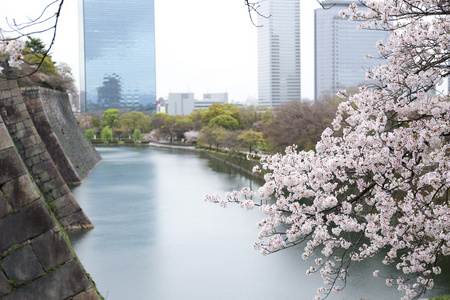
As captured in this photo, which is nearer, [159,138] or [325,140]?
[325,140]

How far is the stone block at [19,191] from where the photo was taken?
9.20 ft

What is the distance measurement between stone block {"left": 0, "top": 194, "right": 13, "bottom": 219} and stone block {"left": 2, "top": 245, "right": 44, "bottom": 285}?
0.77 ft

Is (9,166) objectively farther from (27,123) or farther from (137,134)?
(137,134)

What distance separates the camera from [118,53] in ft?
307

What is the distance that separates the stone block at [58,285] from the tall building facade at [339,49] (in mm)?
86721

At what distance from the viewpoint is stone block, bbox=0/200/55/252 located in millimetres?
2758

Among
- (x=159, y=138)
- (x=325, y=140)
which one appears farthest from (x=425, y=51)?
(x=159, y=138)

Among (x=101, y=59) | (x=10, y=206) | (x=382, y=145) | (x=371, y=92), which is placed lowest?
(x=10, y=206)

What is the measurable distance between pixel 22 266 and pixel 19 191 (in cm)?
45

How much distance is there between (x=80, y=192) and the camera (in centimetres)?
1658

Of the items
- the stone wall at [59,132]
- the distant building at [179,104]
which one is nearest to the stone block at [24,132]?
the stone wall at [59,132]

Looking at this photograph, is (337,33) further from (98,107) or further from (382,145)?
(382,145)

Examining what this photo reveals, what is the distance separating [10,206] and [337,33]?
294ft

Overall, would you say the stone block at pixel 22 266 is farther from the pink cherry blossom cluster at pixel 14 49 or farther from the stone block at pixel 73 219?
the stone block at pixel 73 219
